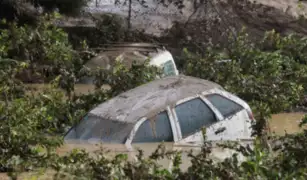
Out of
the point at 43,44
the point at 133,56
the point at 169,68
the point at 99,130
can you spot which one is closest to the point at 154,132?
the point at 99,130

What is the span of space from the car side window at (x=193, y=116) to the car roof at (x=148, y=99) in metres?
0.17

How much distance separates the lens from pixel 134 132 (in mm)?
10602

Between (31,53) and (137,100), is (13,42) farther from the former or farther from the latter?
(137,100)

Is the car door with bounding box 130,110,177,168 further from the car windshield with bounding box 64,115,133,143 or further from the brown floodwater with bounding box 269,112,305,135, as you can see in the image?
the brown floodwater with bounding box 269,112,305,135

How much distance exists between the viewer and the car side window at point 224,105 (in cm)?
1167

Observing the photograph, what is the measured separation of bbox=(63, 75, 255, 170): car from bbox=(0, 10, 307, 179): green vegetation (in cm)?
57

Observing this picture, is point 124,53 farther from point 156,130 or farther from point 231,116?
point 156,130

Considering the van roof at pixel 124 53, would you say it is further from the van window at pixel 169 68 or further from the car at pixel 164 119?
the car at pixel 164 119

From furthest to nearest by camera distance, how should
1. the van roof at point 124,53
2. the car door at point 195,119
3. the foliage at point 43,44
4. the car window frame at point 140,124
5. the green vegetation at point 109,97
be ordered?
the van roof at point 124,53, the foliage at point 43,44, the car door at point 195,119, the car window frame at point 140,124, the green vegetation at point 109,97

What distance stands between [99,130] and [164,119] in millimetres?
1101

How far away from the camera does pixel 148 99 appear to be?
11375mm

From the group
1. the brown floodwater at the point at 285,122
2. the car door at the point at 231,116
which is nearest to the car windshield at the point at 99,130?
the car door at the point at 231,116

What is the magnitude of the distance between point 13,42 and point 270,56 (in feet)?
23.6

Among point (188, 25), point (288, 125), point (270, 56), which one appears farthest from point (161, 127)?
point (188, 25)
